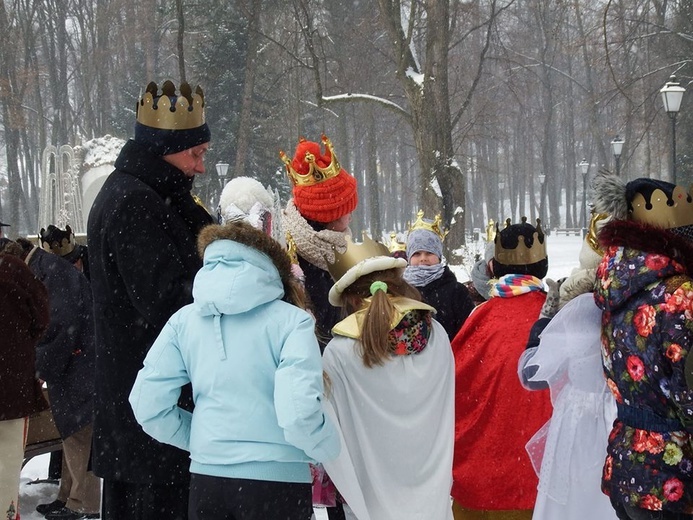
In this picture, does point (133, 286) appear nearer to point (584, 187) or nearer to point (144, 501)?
point (144, 501)

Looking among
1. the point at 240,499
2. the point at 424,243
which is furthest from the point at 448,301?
the point at 240,499

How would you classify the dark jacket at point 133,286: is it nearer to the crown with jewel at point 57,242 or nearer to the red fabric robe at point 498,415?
the red fabric robe at point 498,415

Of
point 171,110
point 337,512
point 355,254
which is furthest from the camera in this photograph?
point 337,512

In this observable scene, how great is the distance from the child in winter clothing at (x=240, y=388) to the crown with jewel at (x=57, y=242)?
3872mm

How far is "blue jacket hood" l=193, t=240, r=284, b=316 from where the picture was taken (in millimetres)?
3084

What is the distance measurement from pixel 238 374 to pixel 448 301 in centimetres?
285

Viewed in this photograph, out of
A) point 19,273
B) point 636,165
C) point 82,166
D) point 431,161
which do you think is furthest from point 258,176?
point 636,165

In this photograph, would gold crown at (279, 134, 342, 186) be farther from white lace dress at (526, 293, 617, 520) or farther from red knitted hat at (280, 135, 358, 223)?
white lace dress at (526, 293, 617, 520)

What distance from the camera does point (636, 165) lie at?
6938cm

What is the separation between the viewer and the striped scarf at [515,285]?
15.3 ft

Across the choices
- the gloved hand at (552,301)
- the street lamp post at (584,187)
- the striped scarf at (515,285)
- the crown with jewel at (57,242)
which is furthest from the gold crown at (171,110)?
the street lamp post at (584,187)

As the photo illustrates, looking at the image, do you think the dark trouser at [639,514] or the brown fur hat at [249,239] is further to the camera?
the brown fur hat at [249,239]

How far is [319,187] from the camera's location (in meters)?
4.71

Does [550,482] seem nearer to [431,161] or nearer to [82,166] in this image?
[431,161]
